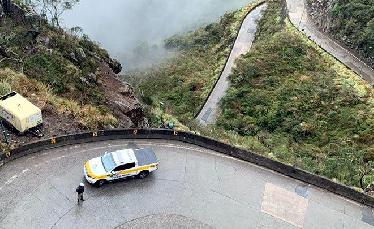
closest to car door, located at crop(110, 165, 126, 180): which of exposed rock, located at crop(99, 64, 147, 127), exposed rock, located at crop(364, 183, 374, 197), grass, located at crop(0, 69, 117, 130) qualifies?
grass, located at crop(0, 69, 117, 130)

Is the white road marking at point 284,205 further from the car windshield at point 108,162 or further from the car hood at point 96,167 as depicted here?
the car hood at point 96,167

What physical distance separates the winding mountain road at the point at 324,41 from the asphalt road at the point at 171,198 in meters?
28.9

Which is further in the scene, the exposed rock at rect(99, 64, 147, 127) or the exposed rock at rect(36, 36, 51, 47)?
the exposed rock at rect(36, 36, 51, 47)

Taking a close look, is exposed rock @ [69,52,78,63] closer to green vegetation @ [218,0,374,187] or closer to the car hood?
green vegetation @ [218,0,374,187]

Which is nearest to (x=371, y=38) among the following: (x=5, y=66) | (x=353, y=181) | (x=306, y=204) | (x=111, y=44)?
(x=353, y=181)

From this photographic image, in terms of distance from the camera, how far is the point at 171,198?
2967 centimetres

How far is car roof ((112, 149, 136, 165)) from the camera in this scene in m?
29.5

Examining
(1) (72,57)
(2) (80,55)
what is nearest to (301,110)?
(2) (80,55)

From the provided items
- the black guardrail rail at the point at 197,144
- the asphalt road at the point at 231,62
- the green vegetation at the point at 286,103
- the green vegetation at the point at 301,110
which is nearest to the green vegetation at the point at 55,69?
the black guardrail rail at the point at 197,144

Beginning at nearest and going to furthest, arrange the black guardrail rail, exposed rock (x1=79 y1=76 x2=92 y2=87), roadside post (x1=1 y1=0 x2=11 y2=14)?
the black guardrail rail < exposed rock (x1=79 y1=76 x2=92 y2=87) < roadside post (x1=1 y1=0 x2=11 y2=14)

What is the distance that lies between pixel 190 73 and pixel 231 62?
234 inches

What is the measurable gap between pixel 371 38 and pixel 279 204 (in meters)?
36.3

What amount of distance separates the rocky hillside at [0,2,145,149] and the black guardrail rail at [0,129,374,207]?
1.08 m

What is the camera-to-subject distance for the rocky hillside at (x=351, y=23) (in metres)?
60.3
